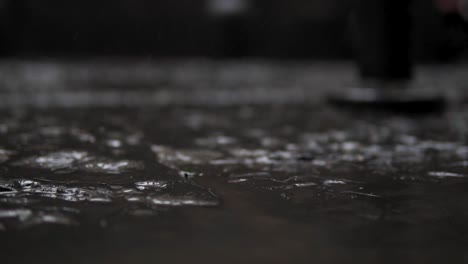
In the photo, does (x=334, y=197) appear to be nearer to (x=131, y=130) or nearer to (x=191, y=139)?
(x=191, y=139)

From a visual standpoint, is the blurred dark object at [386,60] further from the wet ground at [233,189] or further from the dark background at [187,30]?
the dark background at [187,30]

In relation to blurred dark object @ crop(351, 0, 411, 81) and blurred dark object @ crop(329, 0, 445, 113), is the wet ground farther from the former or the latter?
blurred dark object @ crop(351, 0, 411, 81)

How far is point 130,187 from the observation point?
0.98 m

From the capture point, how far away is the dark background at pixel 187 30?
744 centimetres

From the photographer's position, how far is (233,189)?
3.27ft

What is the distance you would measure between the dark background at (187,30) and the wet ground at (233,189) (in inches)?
226

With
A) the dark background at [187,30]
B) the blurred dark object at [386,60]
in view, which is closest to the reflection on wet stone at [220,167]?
the blurred dark object at [386,60]

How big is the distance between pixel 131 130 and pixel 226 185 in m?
0.86

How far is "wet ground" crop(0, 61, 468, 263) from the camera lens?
687 mm

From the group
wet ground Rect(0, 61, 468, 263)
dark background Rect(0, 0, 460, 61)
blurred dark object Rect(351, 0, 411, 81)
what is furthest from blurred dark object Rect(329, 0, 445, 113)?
dark background Rect(0, 0, 460, 61)

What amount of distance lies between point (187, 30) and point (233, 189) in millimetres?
7175

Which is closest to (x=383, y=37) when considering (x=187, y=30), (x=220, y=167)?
(x=220, y=167)

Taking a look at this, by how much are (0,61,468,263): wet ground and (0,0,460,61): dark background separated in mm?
5734

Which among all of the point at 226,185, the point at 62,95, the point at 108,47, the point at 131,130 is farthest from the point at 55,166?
the point at 108,47
